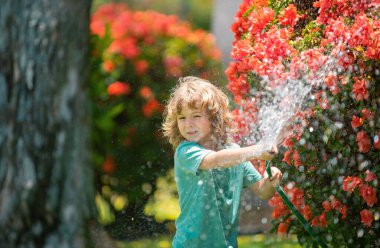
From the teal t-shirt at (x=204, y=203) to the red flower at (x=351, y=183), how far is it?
1.69ft

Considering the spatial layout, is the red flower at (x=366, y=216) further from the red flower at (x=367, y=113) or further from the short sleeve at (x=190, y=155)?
the short sleeve at (x=190, y=155)

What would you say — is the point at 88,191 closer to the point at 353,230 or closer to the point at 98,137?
the point at 353,230

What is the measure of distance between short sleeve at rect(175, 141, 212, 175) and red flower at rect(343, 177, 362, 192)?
70 cm

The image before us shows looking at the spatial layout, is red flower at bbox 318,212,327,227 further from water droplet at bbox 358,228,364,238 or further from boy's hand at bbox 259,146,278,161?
boy's hand at bbox 259,146,278,161

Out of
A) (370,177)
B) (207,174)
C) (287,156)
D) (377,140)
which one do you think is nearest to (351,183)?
(370,177)

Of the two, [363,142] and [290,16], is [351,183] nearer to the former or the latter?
[363,142]

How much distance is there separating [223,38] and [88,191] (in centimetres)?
409

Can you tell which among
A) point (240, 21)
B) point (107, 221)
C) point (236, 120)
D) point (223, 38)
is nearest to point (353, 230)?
point (236, 120)

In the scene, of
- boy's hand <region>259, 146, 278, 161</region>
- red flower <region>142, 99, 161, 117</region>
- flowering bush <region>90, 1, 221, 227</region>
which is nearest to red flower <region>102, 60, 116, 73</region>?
flowering bush <region>90, 1, 221, 227</region>

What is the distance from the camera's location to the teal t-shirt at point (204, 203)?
357cm

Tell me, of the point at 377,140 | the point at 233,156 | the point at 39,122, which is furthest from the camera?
the point at 377,140

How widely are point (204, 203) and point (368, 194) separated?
0.76m

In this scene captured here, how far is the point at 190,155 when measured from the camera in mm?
3566

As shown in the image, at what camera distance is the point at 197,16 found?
780 centimetres
